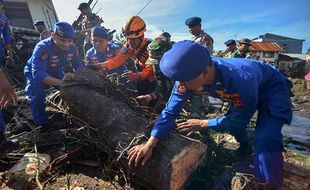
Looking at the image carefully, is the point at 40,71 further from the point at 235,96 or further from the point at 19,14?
the point at 19,14

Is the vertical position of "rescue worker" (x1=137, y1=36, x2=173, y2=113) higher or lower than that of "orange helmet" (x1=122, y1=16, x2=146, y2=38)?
lower

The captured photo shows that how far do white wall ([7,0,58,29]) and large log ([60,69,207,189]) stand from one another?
9.49 m

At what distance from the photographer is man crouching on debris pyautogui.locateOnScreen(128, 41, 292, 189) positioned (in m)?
2.41

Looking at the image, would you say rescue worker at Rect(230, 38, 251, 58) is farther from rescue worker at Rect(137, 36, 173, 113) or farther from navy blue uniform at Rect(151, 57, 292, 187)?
navy blue uniform at Rect(151, 57, 292, 187)

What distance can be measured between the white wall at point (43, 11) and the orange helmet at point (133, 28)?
8193mm

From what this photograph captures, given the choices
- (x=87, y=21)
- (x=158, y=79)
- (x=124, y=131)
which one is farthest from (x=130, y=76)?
(x=87, y=21)

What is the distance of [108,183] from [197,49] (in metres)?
1.73

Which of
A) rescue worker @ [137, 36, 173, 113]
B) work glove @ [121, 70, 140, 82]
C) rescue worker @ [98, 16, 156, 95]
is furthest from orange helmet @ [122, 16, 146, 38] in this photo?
work glove @ [121, 70, 140, 82]

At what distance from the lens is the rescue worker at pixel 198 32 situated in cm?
632

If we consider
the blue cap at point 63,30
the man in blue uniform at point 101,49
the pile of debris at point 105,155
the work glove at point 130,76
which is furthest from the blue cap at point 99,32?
the pile of debris at point 105,155

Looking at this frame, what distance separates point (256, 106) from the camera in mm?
2838

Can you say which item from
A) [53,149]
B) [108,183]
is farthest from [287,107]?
[53,149]

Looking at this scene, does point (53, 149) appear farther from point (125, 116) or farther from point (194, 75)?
point (194, 75)

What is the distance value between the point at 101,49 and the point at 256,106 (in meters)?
3.60
